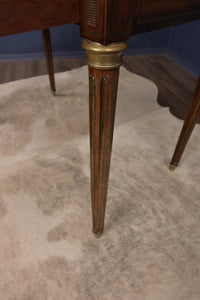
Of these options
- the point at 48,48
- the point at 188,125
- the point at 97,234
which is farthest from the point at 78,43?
the point at 97,234

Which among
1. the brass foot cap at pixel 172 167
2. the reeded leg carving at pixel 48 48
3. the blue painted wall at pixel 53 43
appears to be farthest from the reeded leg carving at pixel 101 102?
the blue painted wall at pixel 53 43

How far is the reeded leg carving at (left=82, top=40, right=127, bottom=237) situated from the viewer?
0.47 m

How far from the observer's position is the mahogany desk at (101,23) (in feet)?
1.34

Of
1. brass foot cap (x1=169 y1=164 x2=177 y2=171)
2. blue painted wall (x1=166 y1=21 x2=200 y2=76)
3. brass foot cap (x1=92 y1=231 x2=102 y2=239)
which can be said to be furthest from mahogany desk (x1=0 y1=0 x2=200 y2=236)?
blue painted wall (x1=166 y1=21 x2=200 y2=76)

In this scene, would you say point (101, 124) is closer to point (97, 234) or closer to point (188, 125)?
point (97, 234)

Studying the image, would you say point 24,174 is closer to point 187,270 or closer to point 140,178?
point 140,178

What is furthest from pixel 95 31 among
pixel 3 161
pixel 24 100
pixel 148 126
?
pixel 24 100

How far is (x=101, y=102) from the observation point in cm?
53

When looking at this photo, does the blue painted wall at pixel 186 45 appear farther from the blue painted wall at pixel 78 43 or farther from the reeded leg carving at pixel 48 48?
the reeded leg carving at pixel 48 48

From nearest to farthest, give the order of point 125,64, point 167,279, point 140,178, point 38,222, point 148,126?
point 167,279 → point 38,222 → point 140,178 → point 148,126 → point 125,64

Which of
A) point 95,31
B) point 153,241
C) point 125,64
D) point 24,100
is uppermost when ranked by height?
point 95,31

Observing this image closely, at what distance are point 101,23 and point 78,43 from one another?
191 cm

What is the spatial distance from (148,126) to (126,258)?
0.74 metres

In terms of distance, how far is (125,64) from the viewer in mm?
2127
